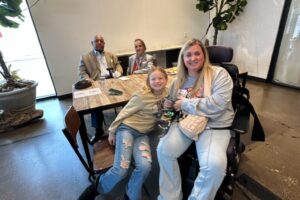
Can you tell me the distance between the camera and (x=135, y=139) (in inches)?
59.4

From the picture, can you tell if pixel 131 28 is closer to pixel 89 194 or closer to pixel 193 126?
pixel 193 126

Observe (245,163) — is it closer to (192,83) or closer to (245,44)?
(192,83)

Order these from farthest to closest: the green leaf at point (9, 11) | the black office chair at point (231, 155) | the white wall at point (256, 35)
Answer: the white wall at point (256, 35), the green leaf at point (9, 11), the black office chair at point (231, 155)

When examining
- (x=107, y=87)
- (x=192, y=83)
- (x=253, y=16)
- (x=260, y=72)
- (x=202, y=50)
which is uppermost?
(x=253, y=16)

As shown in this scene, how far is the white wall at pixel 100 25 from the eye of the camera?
3.36m

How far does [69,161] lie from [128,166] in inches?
40.3

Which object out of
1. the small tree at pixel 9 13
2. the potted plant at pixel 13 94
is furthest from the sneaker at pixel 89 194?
the small tree at pixel 9 13

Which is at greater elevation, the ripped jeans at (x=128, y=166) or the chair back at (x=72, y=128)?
the chair back at (x=72, y=128)

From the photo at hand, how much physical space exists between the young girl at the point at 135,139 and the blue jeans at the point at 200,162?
0.53 feet

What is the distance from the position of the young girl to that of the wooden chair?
6 cm

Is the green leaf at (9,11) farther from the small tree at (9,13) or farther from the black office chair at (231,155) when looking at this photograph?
the black office chair at (231,155)

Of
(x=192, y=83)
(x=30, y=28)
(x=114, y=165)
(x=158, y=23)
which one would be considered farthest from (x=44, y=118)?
(x=158, y=23)

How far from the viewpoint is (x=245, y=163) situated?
1.84m

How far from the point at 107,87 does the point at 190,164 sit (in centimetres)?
120
